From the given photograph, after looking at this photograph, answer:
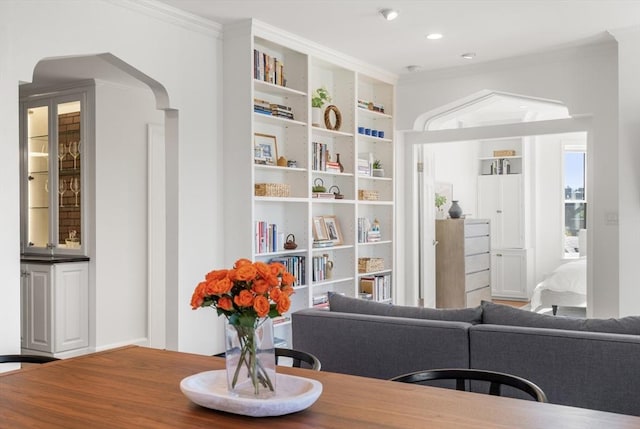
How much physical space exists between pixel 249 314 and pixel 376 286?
5.01 metres

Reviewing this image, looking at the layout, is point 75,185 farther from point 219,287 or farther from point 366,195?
point 219,287

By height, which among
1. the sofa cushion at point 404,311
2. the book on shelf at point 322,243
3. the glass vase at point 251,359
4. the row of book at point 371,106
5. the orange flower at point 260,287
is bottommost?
the sofa cushion at point 404,311

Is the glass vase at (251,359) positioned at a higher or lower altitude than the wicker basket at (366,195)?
lower

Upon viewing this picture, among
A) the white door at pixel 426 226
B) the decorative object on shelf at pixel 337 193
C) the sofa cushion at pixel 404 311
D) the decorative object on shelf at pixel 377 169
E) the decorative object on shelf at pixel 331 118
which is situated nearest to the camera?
the sofa cushion at pixel 404 311

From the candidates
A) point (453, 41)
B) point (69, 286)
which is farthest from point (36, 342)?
point (453, 41)

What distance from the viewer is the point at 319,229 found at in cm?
605

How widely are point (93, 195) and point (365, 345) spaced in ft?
11.7

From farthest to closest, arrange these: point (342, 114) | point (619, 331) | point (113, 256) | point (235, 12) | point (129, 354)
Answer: point (342, 114)
point (113, 256)
point (235, 12)
point (619, 331)
point (129, 354)

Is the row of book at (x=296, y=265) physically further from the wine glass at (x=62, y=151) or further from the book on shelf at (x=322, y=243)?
the wine glass at (x=62, y=151)

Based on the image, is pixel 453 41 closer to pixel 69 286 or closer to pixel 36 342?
pixel 69 286

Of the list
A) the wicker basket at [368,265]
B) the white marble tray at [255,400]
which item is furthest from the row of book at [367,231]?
the white marble tray at [255,400]

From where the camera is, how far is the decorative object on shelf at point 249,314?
1701 millimetres

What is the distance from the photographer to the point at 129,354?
7.97ft

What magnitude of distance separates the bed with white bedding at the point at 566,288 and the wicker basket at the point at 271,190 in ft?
12.3
